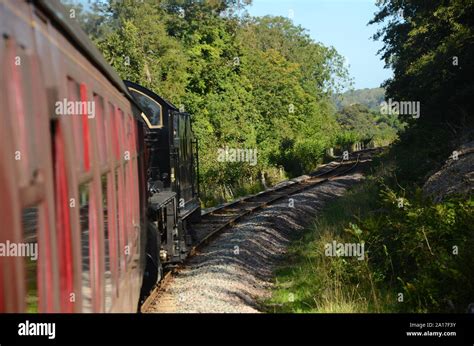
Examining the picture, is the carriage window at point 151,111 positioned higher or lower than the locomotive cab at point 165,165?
higher

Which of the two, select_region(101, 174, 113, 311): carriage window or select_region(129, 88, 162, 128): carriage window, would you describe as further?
select_region(129, 88, 162, 128): carriage window

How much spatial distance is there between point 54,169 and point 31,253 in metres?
0.46

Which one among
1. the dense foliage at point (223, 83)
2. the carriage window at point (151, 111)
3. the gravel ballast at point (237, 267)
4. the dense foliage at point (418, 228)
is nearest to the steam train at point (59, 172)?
the gravel ballast at point (237, 267)

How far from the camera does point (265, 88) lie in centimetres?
4406

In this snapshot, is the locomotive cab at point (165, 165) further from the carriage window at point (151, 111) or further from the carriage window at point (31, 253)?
the carriage window at point (31, 253)

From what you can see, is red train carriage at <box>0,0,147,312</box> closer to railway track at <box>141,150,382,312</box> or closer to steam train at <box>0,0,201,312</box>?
steam train at <box>0,0,201,312</box>

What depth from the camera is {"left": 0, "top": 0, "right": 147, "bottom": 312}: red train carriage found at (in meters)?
2.42

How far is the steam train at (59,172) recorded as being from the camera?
2432mm

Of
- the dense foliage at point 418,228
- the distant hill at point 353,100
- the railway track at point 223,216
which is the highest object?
the distant hill at point 353,100

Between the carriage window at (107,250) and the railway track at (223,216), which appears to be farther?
the railway track at (223,216)

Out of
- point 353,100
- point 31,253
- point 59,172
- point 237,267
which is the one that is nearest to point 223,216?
point 237,267

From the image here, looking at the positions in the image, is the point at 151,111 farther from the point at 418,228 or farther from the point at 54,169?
the point at 54,169

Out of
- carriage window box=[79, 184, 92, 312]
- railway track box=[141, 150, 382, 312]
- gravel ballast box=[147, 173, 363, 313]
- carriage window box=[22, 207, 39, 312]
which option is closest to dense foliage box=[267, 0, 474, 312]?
gravel ballast box=[147, 173, 363, 313]
